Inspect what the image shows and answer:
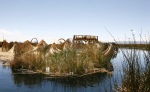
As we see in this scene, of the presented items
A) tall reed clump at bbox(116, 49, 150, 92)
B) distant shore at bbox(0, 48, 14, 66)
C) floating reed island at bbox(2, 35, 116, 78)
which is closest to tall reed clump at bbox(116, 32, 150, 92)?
tall reed clump at bbox(116, 49, 150, 92)

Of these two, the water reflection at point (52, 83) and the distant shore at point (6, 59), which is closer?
the water reflection at point (52, 83)

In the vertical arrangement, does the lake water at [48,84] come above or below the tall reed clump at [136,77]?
below

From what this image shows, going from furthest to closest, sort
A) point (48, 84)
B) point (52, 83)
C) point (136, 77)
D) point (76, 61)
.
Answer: point (76, 61) < point (52, 83) < point (48, 84) < point (136, 77)

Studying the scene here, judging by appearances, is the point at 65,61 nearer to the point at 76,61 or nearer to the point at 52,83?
the point at 76,61

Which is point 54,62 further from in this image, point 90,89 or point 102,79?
point 90,89

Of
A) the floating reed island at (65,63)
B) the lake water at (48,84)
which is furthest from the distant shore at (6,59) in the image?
the lake water at (48,84)

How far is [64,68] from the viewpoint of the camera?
1005 centimetres

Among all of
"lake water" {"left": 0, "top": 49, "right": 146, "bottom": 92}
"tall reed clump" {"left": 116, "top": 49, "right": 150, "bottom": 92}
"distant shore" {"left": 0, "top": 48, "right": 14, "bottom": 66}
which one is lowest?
"lake water" {"left": 0, "top": 49, "right": 146, "bottom": 92}

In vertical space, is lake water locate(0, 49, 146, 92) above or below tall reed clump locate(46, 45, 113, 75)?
below

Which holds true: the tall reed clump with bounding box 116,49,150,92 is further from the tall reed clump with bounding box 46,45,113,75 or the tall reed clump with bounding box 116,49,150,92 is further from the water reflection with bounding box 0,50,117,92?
the tall reed clump with bounding box 46,45,113,75

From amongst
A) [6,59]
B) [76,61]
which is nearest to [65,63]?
[76,61]

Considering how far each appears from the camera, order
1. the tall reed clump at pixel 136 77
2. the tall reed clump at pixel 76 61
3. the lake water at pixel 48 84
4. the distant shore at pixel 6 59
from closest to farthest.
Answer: the tall reed clump at pixel 136 77 < the lake water at pixel 48 84 < the tall reed clump at pixel 76 61 < the distant shore at pixel 6 59

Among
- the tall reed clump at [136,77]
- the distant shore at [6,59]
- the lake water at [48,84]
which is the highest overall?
the tall reed clump at [136,77]

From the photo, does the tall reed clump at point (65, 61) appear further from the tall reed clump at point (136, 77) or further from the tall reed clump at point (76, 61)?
the tall reed clump at point (136, 77)
